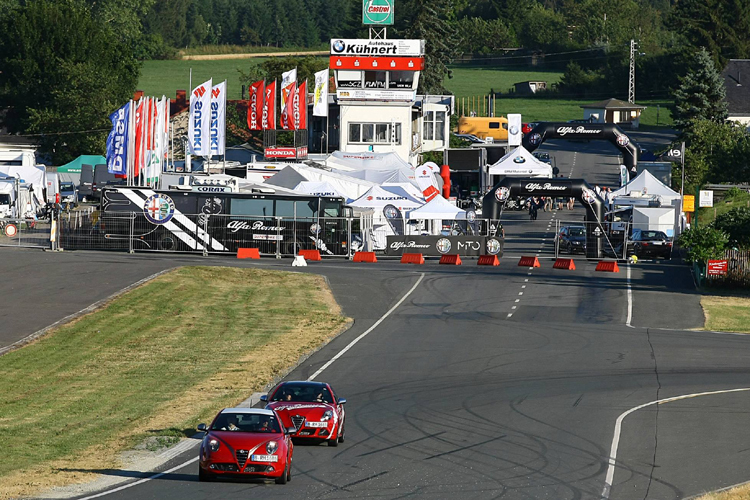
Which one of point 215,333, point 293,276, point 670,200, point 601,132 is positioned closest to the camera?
point 215,333

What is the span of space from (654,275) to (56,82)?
74816mm

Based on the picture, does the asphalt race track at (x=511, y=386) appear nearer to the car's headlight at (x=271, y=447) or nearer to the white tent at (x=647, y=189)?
the car's headlight at (x=271, y=447)

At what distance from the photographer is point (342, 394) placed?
2581 centimetres

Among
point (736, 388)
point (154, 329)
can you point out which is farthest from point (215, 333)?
point (736, 388)

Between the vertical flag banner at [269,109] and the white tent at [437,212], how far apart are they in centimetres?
2200

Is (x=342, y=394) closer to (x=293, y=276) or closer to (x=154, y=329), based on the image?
(x=154, y=329)

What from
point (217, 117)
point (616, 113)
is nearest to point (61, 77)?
point (217, 117)

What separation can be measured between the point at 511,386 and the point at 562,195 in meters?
30.0

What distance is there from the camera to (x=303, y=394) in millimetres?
20859

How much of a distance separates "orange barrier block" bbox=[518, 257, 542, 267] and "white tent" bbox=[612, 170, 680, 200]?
12.9m

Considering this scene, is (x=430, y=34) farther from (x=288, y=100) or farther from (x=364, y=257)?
(x=364, y=257)

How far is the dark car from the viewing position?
56.1 metres

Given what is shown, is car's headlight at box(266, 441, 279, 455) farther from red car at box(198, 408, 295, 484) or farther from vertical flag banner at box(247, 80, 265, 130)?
vertical flag banner at box(247, 80, 265, 130)

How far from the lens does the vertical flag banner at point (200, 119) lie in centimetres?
5994
